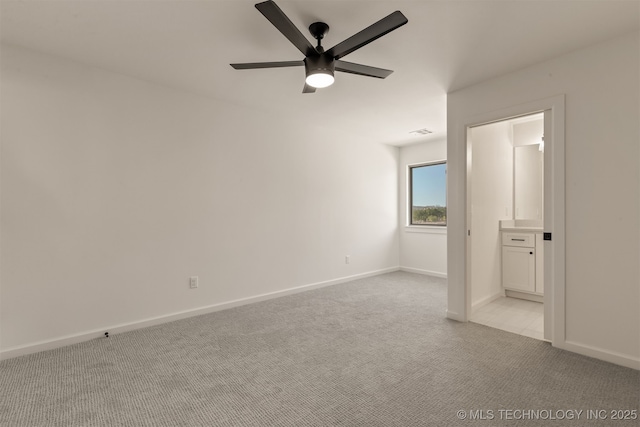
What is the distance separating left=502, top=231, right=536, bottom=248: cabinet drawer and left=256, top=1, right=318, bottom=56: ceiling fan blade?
356 centimetres

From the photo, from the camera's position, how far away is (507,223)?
430cm

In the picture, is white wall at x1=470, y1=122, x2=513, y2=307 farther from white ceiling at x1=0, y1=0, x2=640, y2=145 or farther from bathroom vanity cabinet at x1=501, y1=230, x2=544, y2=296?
white ceiling at x1=0, y1=0, x2=640, y2=145

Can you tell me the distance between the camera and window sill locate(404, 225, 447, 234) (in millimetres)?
5438

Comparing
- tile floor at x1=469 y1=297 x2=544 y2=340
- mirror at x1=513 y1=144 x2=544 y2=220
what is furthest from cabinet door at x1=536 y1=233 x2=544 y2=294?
mirror at x1=513 y1=144 x2=544 y2=220

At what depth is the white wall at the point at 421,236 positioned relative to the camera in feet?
17.9

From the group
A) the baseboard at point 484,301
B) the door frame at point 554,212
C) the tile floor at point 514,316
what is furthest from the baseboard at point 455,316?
the door frame at point 554,212

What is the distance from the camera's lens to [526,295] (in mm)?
4086

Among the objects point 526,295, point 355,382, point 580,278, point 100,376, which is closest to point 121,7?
point 100,376

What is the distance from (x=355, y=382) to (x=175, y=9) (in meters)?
2.76

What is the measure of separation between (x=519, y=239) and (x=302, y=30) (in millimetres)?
3685

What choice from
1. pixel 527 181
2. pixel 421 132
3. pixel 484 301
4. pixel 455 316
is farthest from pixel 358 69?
pixel 527 181

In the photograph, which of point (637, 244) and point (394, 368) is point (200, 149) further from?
point (637, 244)

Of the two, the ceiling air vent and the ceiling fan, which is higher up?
the ceiling air vent

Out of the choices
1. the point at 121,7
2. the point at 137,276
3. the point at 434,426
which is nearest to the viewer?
the point at 434,426
